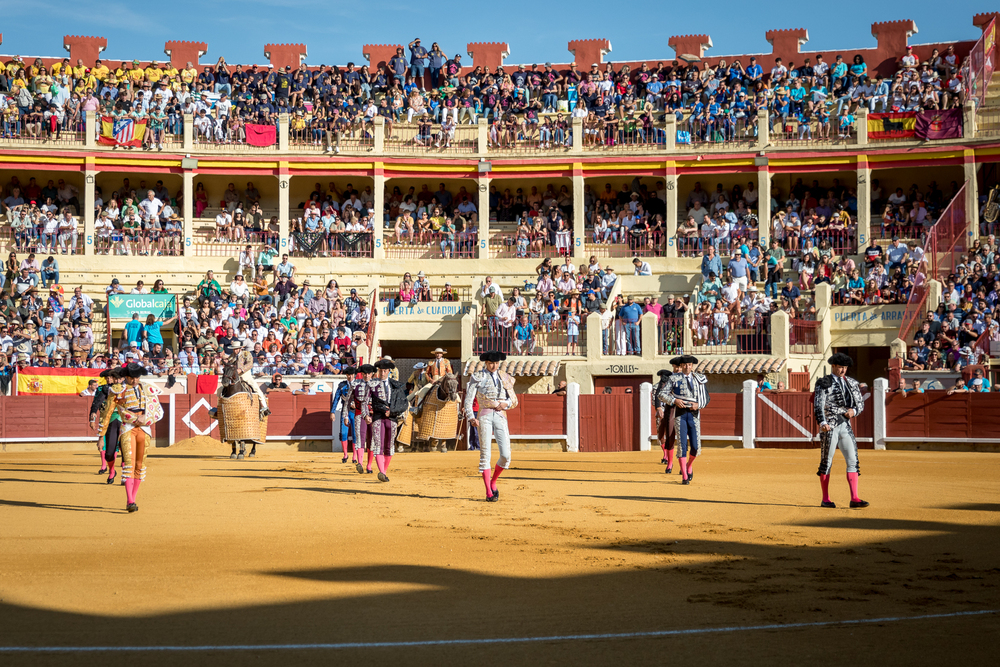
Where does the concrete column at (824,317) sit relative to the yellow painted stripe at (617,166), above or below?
below

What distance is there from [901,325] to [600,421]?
7.51m

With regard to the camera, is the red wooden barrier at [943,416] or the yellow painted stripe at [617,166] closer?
the red wooden barrier at [943,416]

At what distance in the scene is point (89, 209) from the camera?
30.4 metres

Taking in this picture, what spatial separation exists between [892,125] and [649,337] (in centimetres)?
1035

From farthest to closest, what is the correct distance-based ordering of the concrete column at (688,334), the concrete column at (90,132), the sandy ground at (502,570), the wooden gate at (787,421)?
the concrete column at (90,132) < the concrete column at (688,334) < the wooden gate at (787,421) < the sandy ground at (502,570)

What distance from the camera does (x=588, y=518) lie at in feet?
33.9

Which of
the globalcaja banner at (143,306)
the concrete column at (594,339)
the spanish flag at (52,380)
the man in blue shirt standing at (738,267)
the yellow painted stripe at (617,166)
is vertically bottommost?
the spanish flag at (52,380)

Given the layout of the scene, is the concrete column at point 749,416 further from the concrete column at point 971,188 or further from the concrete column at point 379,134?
the concrete column at point 379,134

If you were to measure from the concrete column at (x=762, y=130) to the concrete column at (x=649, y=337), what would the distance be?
848 cm

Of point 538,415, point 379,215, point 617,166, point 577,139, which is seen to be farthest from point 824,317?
point 379,215

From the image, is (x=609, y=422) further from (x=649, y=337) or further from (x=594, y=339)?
(x=594, y=339)

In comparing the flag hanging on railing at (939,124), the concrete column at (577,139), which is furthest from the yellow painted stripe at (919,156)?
the concrete column at (577,139)

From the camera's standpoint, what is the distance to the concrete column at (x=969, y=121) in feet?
93.6

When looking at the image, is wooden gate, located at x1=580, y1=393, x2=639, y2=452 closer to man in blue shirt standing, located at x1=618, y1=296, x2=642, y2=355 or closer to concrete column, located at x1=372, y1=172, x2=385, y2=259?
man in blue shirt standing, located at x1=618, y1=296, x2=642, y2=355
